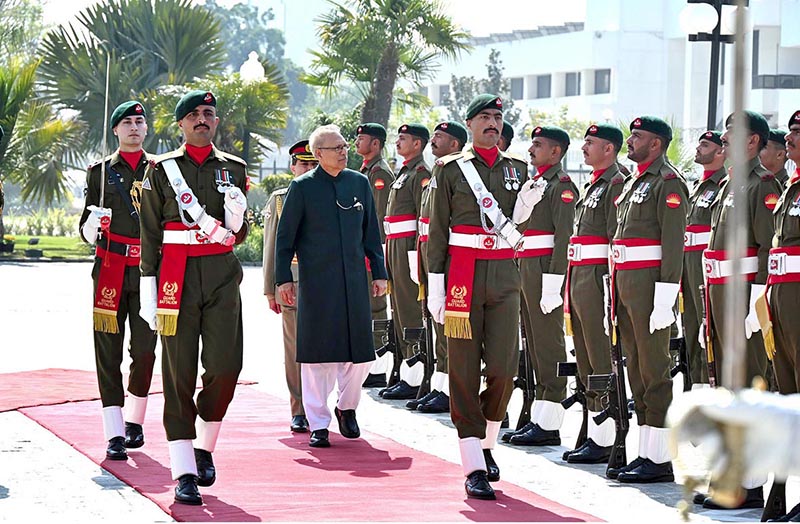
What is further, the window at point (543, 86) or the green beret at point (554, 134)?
the window at point (543, 86)

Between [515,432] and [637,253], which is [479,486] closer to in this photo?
[637,253]

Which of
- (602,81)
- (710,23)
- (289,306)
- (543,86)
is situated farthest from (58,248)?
(543,86)

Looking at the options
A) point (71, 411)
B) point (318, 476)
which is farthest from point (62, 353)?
point (318, 476)

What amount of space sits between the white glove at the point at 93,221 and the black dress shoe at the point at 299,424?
80.2 inches

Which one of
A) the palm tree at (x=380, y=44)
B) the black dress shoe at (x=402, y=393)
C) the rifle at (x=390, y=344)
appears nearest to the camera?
the black dress shoe at (x=402, y=393)

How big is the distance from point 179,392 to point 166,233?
31.8 inches

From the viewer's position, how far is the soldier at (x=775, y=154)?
8852 millimetres

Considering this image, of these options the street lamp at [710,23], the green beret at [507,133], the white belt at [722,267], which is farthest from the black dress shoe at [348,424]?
the street lamp at [710,23]

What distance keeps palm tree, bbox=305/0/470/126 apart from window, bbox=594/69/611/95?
1481 inches

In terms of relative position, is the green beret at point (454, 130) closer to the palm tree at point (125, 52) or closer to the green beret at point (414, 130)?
the green beret at point (414, 130)

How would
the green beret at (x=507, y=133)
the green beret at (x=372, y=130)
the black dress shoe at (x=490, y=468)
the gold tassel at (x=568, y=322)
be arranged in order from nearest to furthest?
the black dress shoe at (x=490, y=468), the gold tassel at (x=568, y=322), the green beret at (x=507, y=133), the green beret at (x=372, y=130)

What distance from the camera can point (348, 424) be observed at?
962 centimetres

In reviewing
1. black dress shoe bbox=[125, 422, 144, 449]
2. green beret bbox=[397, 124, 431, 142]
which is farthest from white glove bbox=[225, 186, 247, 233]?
green beret bbox=[397, 124, 431, 142]

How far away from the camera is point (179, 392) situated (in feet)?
24.5
